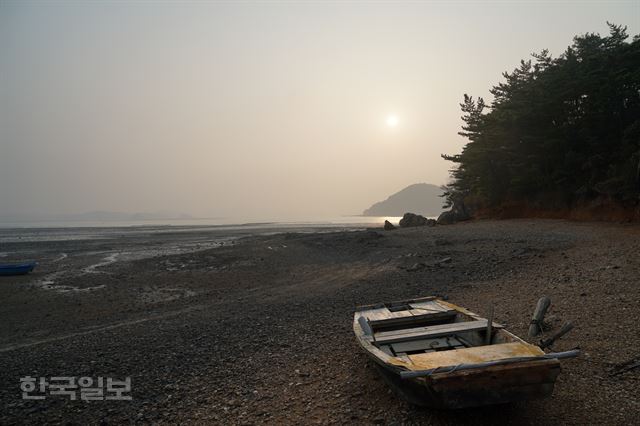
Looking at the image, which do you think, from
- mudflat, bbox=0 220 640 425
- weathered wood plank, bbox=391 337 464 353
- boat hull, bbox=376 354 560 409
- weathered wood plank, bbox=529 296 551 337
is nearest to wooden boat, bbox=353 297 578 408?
boat hull, bbox=376 354 560 409

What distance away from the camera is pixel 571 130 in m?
28.9

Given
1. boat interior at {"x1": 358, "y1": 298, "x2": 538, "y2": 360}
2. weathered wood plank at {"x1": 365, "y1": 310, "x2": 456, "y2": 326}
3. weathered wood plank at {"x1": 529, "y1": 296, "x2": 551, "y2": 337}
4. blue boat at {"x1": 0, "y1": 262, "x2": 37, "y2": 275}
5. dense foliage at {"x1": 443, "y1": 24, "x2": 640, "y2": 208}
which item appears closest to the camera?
boat interior at {"x1": 358, "y1": 298, "x2": 538, "y2": 360}

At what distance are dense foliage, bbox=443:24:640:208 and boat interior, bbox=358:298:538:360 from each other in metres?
22.9

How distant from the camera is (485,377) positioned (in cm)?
414

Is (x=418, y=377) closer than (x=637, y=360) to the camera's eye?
Yes

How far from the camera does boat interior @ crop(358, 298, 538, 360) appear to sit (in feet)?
20.2

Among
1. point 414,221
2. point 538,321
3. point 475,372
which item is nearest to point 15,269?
point 475,372

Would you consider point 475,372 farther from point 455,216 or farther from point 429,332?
point 455,216

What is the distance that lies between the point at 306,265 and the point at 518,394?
18.3m

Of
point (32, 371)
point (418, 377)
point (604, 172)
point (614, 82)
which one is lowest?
point (32, 371)

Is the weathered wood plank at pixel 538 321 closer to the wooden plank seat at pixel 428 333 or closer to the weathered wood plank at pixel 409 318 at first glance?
the weathered wood plank at pixel 409 318

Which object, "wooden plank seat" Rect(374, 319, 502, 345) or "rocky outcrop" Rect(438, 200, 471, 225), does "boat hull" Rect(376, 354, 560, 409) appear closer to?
"wooden plank seat" Rect(374, 319, 502, 345)

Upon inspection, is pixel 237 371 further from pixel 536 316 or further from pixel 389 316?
pixel 536 316

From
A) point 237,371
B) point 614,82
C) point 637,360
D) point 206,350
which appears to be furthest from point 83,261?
point 614,82
